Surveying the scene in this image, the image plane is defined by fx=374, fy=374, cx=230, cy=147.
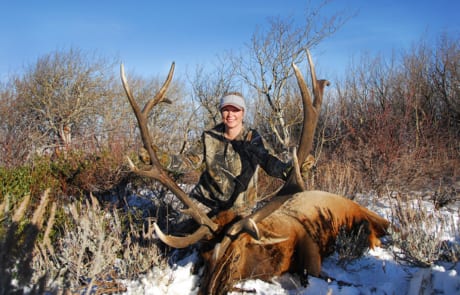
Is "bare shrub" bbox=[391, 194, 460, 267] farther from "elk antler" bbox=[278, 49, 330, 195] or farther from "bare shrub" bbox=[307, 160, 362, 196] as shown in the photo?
"bare shrub" bbox=[307, 160, 362, 196]

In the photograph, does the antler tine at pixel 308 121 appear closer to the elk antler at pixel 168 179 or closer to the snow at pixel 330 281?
the elk antler at pixel 168 179

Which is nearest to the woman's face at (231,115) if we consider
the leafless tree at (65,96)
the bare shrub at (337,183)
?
the bare shrub at (337,183)

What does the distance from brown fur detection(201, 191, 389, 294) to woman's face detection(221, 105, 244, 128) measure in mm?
1078

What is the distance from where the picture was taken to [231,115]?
4168 millimetres

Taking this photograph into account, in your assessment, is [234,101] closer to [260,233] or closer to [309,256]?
[260,233]

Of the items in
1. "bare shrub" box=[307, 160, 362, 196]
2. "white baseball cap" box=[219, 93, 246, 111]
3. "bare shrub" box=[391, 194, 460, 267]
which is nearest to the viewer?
"bare shrub" box=[391, 194, 460, 267]

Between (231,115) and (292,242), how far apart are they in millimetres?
1519

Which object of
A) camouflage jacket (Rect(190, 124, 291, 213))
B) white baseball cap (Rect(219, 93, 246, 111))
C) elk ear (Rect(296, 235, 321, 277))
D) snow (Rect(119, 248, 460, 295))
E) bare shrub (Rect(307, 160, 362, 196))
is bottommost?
snow (Rect(119, 248, 460, 295))

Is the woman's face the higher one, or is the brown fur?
the woman's face

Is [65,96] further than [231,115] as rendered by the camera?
Yes

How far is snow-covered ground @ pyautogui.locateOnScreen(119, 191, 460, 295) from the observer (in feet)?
9.28

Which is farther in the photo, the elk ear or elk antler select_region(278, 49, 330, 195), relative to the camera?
the elk ear

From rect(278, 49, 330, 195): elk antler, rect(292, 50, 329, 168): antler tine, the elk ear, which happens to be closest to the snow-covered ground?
the elk ear

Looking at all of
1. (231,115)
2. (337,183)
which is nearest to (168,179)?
(231,115)
